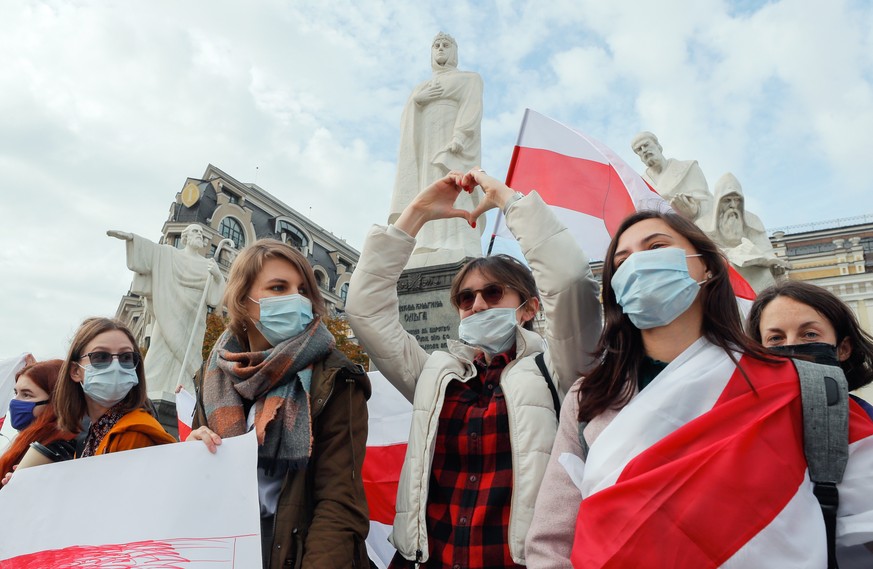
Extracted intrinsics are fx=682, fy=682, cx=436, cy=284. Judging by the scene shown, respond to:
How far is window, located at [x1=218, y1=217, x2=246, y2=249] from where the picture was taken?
3903 centimetres

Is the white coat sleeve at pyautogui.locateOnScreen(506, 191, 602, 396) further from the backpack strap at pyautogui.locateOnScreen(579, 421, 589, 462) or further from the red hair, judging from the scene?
the red hair

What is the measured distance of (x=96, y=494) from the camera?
2.25m

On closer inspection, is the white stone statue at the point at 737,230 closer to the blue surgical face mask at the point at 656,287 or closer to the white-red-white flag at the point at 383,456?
the white-red-white flag at the point at 383,456

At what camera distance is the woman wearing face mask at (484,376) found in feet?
6.91

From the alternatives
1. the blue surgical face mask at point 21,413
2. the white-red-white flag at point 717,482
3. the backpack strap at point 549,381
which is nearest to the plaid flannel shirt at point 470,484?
the backpack strap at point 549,381

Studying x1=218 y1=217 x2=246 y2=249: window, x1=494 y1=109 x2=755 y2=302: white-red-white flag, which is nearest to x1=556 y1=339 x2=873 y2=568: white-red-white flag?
x1=494 y1=109 x2=755 y2=302: white-red-white flag

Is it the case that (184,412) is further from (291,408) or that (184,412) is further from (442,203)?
(442,203)

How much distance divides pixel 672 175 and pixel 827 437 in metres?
7.47

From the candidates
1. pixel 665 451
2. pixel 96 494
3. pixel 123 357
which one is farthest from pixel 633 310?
pixel 123 357

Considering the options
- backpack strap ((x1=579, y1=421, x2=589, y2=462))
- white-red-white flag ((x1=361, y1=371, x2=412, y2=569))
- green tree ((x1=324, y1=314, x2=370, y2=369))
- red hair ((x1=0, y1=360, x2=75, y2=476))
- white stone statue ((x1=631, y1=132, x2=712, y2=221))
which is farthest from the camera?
green tree ((x1=324, y1=314, x2=370, y2=369))

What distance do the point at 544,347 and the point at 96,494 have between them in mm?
1641

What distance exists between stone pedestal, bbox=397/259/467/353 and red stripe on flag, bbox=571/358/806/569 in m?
5.56

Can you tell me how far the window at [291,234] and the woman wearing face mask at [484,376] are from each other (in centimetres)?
4133

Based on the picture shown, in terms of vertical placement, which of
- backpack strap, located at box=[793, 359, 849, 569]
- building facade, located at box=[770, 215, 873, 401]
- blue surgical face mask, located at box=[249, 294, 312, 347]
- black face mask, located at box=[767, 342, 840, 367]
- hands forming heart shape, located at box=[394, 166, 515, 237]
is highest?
building facade, located at box=[770, 215, 873, 401]
